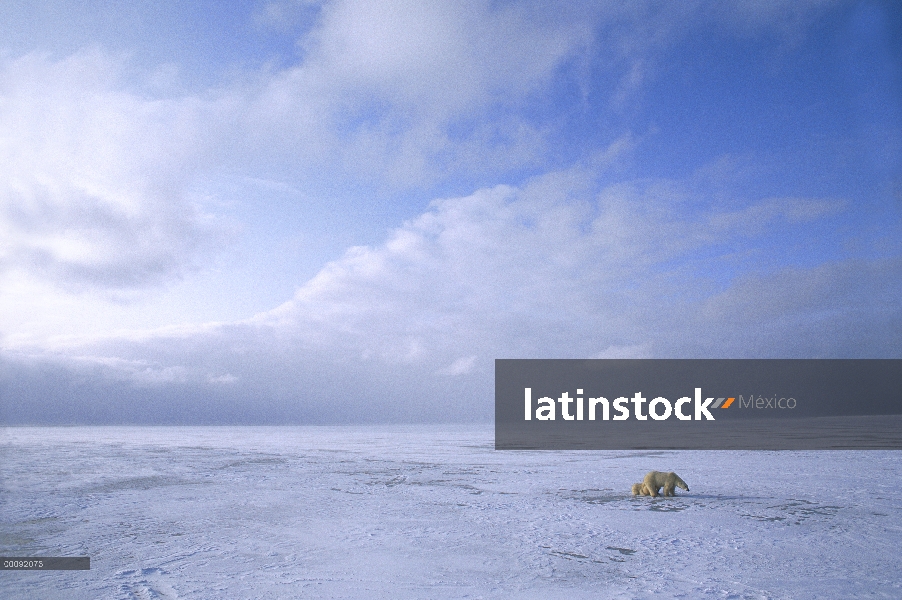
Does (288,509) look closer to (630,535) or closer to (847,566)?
(630,535)

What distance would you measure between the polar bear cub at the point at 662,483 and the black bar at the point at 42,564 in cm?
717

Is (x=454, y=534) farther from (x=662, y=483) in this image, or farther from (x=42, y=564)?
(x=662, y=483)

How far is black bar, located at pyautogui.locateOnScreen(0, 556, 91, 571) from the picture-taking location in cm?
481

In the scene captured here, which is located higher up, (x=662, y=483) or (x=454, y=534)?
(x=662, y=483)

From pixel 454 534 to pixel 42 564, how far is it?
388 cm

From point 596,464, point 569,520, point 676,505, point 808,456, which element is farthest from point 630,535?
point 808,456

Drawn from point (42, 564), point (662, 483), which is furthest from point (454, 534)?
point (662, 483)

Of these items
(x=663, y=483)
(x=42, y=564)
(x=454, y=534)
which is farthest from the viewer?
(x=663, y=483)

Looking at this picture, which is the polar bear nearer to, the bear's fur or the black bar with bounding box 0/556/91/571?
the bear's fur

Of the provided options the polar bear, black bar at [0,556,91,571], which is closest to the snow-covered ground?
black bar at [0,556,91,571]

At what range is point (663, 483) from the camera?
8.41 meters

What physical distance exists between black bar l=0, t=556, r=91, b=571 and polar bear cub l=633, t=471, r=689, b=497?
7.17 m

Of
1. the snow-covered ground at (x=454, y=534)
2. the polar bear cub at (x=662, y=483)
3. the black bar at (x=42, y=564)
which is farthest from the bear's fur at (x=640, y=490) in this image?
the black bar at (x=42, y=564)

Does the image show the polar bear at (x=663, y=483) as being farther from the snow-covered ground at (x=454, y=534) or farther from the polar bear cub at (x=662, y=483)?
the snow-covered ground at (x=454, y=534)
